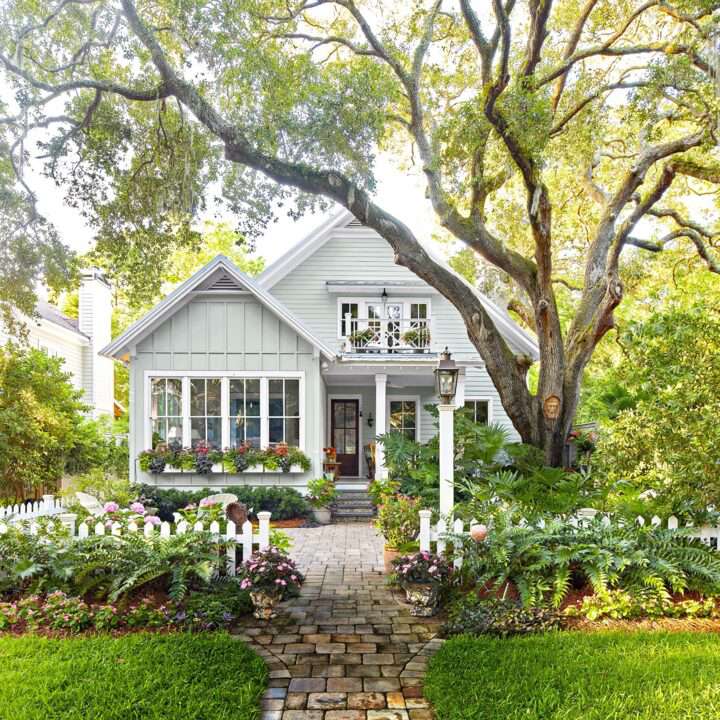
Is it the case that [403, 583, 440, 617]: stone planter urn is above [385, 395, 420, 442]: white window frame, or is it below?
below

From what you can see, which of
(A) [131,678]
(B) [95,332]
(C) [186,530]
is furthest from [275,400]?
(B) [95,332]

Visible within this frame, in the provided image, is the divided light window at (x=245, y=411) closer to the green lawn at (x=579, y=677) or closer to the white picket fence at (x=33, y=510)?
the white picket fence at (x=33, y=510)

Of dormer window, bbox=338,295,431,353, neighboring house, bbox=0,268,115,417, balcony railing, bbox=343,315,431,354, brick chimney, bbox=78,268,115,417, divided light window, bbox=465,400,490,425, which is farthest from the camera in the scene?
brick chimney, bbox=78,268,115,417

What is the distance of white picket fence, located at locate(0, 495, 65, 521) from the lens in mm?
6398

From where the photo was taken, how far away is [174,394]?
11.1 meters

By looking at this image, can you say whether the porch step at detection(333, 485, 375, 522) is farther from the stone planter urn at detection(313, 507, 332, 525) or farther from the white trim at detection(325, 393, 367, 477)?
the white trim at detection(325, 393, 367, 477)

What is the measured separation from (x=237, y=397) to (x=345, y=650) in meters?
7.28

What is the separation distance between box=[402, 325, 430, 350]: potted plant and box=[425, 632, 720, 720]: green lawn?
8.61 m

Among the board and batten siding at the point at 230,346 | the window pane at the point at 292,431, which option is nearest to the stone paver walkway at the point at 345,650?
the window pane at the point at 292,431

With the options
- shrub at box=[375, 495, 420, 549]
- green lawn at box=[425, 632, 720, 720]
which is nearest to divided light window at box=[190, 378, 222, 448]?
shrub at box=[375, 495, 420, 549]

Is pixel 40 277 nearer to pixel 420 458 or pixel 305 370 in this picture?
pixel 305 370

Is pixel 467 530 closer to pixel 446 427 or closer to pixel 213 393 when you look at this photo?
pixel 446 427

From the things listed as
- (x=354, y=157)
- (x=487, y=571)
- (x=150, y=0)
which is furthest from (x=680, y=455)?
(x=150, y=0)

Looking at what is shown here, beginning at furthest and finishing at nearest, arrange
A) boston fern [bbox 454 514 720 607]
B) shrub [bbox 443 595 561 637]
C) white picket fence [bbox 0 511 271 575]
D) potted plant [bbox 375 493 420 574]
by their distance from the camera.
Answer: potted plant [bbox 375 493 420 574] → white picket fence [bbox 0 511 271 575] → boston fern [bbox 454 514 720 607] → shrub [bbox 443 595 561 637]
